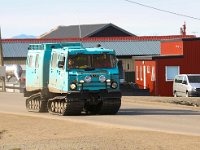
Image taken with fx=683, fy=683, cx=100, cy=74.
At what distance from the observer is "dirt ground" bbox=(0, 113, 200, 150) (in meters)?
16.8

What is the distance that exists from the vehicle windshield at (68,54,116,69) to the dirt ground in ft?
11.3

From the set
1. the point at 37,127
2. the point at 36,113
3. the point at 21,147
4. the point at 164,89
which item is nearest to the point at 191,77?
the point at 164,89

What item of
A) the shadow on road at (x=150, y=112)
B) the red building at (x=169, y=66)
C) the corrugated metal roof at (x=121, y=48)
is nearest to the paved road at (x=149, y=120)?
the shadow on road at (x=150, y=112)

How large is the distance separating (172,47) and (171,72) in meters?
5.52

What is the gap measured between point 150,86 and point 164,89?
208 centimetres

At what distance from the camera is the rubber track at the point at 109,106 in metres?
27.8

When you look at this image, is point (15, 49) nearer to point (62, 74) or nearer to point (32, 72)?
point (32, 72)

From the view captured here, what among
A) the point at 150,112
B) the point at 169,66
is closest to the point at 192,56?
the point at 169,66

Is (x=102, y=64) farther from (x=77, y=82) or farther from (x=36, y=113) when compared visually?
(x=36, y=113)

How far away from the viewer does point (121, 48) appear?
262 ft

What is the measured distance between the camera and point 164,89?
181 feet

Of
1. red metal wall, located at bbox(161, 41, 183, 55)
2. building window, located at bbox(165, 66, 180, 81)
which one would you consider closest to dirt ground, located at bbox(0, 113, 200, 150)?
building window, located at bbox(165, 66, 180, 81)

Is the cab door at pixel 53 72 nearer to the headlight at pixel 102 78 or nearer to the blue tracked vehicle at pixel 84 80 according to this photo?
the blue tracked vehicle at pixel 84 80

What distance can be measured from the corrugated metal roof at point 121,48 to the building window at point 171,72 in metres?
22.1
